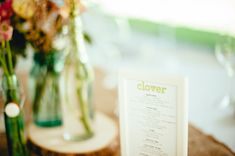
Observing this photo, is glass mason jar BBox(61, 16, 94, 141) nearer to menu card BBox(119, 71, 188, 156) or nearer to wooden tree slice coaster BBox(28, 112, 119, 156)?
wooden tree slice coaster BBox(28, 112, 119, 156)

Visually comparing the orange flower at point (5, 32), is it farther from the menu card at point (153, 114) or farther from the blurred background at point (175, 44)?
the blurred background at point (175, 44)

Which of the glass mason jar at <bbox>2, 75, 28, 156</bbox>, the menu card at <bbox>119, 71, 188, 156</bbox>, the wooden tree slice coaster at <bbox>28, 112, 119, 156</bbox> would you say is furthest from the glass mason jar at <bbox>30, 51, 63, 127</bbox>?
the menu card at <bbox>119, 71, 188, 156</bbox>

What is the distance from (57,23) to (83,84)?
0.60 feet

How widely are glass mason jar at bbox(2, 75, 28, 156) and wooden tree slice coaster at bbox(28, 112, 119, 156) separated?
0.11m

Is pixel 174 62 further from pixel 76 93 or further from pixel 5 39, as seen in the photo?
pixel 5 39

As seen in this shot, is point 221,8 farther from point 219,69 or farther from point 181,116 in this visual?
point 181,116

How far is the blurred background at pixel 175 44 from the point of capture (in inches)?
53.6

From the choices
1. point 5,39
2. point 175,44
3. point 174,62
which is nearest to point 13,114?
point 5,39

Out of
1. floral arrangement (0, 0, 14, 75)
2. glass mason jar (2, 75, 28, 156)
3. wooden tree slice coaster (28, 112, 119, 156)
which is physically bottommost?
wooden tree slice coaster (28, 112, 119, 156)

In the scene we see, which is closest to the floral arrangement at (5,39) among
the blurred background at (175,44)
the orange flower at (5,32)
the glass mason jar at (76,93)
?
the orange flower at (5,32)

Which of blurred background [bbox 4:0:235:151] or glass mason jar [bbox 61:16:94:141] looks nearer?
glass mason jar [bbox 61:16:94:141]

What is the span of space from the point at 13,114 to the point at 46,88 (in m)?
0.23

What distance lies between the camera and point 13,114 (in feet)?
3.05

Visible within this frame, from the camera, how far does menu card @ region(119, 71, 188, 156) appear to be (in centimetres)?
77
